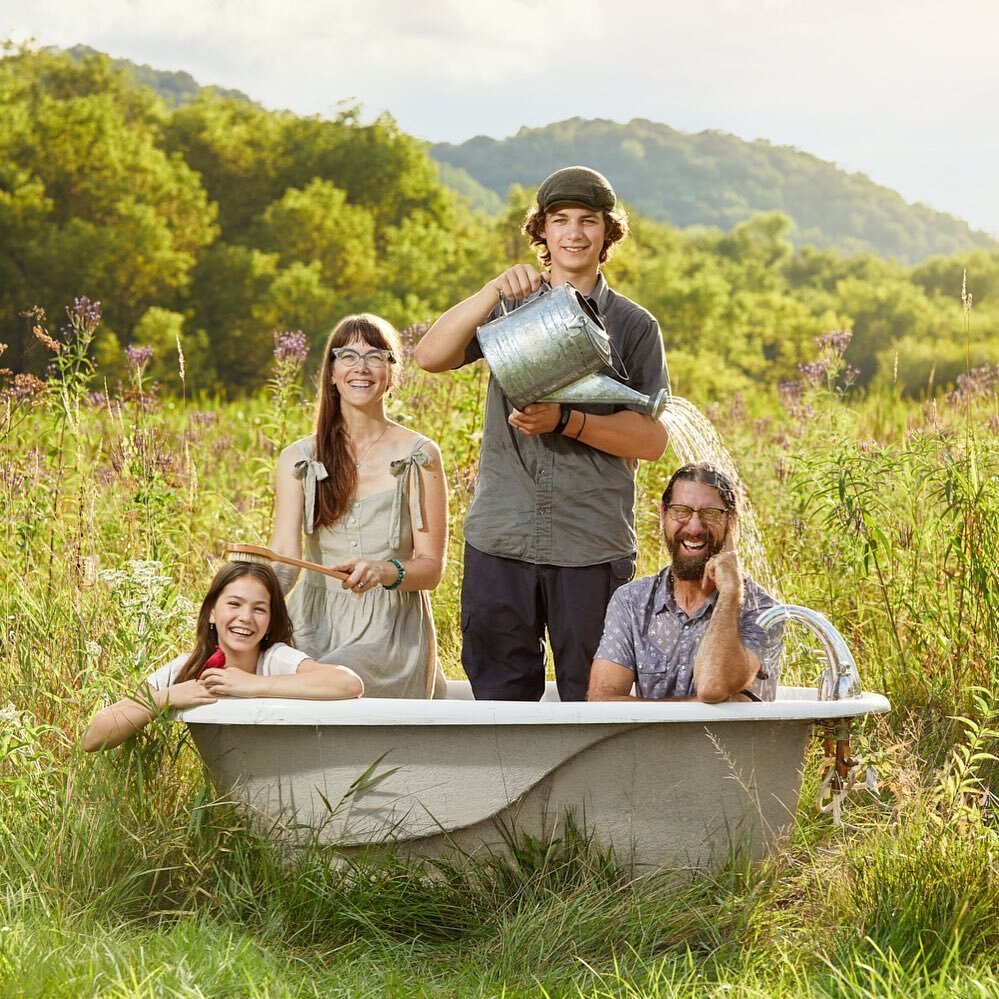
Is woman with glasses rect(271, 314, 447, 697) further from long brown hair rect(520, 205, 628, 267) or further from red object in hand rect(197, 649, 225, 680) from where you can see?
long brown hair rect(520, 205, 628, 267)

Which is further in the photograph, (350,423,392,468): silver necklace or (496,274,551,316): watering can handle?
(350,423,392,468): silver necklace

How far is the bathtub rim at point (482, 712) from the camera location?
270cm

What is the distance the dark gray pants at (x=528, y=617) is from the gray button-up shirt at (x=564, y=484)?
4cm

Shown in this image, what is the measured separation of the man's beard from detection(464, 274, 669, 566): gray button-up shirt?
26 cm

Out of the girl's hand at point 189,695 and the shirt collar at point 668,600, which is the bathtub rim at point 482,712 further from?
the shirt collar at point 668,600

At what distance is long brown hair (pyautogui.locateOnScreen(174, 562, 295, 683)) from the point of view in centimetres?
307

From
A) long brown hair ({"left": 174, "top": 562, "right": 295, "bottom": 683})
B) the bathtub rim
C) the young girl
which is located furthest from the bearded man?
long brown hair ({"left": 174, "top": 562, "right": 295, "bottom": 683})

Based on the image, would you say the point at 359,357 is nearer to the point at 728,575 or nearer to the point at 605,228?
the point at 605,228

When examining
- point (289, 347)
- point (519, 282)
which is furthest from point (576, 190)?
point (289, 347)

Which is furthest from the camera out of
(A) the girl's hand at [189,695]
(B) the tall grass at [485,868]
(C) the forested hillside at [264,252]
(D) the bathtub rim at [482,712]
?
(C) the forested hillside at [264,252]

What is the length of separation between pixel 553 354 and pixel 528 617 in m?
0.68

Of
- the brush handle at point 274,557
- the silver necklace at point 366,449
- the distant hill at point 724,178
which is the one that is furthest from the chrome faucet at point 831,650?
the distant hill at point 724,178

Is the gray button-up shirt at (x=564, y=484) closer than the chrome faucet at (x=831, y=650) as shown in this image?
No

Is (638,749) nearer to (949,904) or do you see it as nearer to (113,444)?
(949,904)
